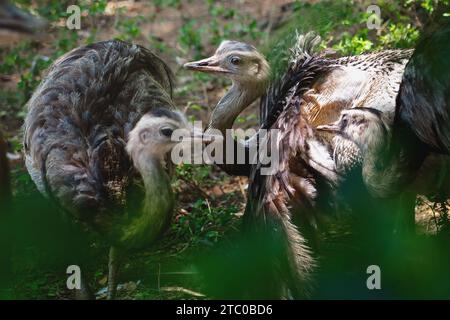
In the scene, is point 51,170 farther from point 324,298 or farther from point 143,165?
point 324,298

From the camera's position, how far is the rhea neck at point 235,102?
6.15 m

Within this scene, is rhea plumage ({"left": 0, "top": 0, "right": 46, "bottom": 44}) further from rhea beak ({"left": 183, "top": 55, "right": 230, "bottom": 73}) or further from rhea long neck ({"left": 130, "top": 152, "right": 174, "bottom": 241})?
rhea beak ({"left": 183, "top": 55, "right": 230, "bottom": 73})

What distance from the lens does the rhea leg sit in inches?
202

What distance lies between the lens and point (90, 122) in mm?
5273

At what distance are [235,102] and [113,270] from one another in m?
1.61

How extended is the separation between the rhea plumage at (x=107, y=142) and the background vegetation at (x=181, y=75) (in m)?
0.37

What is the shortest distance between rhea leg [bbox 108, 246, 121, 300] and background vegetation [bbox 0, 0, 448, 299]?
0.29 m

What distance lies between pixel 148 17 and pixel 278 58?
3.01 meters

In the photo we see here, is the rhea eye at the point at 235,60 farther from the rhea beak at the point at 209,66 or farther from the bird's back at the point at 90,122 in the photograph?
the bird's back at the point at 90,122

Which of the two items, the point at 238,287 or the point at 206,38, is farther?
the point at 206,38

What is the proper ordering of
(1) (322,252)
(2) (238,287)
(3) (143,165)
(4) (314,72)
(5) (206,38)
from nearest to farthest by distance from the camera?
(3) (143,165)
(2) (238,287)
(1) (322,252)
(4) (314,72)
(5) (206,38)

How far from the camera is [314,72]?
5.88m

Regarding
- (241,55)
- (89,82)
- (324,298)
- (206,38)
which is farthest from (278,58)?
(206,38)

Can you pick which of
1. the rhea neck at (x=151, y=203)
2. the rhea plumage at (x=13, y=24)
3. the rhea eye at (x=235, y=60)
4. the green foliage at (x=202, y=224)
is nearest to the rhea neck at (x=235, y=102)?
the rhea eye at (x=235, y=60)
